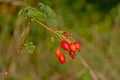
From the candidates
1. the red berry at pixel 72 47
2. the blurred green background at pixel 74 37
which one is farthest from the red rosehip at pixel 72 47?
the blurred green background at pixel 74 37

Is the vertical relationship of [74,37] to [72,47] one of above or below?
below

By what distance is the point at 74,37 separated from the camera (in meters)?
3.24

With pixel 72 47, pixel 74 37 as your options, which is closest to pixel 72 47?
pixel 72 47

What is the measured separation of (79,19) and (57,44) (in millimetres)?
2239

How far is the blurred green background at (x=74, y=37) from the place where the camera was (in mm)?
3084

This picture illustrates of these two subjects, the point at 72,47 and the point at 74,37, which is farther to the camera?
the point at 74,37

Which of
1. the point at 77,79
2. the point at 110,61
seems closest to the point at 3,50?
the point at 77,79

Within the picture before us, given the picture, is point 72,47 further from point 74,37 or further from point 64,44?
point 74,37

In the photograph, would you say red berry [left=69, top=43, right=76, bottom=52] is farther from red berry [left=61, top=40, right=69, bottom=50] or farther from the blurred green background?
the blurred green background

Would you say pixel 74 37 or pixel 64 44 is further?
pixel 74 37

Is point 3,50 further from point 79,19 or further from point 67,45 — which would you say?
point 67,45

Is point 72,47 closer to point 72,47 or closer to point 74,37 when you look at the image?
point 72,47

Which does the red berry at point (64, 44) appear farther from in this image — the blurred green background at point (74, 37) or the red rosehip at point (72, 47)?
the blurred green background at point (74, 37)

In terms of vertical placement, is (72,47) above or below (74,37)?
above
